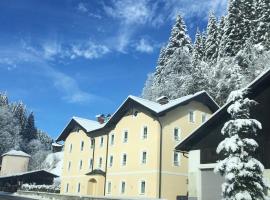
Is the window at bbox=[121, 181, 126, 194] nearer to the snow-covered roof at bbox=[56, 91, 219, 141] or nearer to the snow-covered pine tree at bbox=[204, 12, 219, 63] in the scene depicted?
the snow-covered roof at bbox=[56, 91, 219, 141]

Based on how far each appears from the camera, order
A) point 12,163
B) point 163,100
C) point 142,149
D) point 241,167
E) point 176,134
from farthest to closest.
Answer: point 12,163 → point 163,100 → point 142,149 → point 176,134 → point 241,167

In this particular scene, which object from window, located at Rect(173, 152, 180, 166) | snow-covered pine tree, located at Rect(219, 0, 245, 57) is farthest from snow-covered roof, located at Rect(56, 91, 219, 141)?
snow-covered pine tree, located at Rect(219, 0, 245, 57)

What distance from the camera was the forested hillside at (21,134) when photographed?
11150 cm

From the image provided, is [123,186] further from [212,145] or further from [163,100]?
[212,145]

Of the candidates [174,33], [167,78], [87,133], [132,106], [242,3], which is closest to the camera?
[132,106]

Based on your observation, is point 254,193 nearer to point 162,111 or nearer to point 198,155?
point 198,155

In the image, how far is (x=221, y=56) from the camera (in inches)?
2317

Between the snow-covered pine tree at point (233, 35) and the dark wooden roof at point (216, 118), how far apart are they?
120 ft

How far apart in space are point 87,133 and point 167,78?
17.5 meters

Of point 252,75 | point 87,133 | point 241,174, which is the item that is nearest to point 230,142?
point 241,174

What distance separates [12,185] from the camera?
231 feet

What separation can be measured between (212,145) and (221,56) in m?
39.3

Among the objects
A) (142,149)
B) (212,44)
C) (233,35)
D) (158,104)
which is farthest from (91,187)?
(212,44)

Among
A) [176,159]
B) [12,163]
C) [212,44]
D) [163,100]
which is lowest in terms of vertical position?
[176,159]
